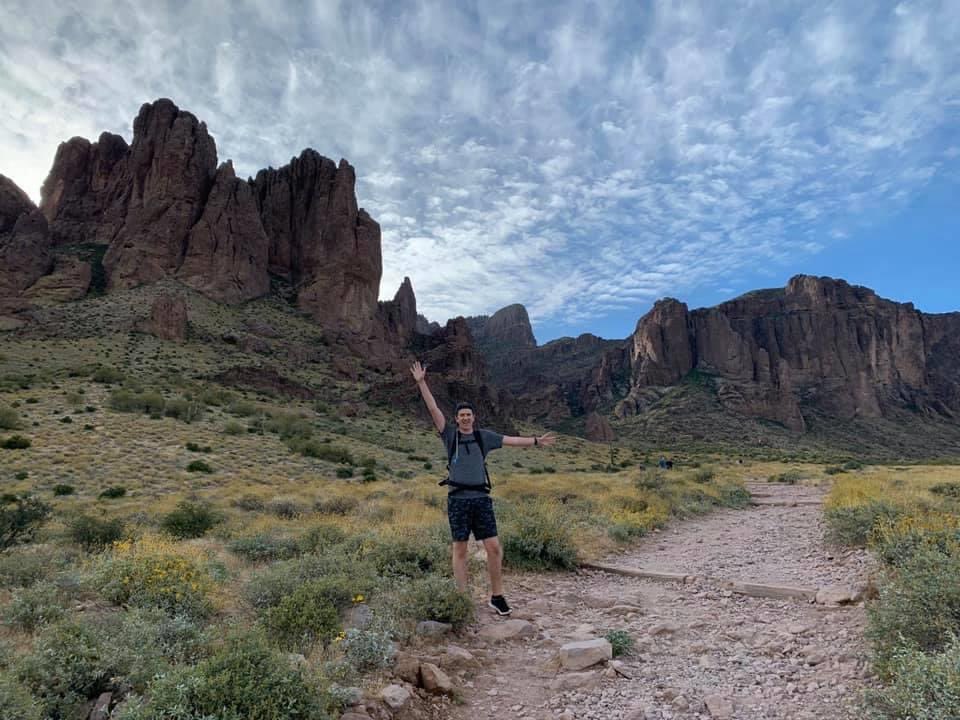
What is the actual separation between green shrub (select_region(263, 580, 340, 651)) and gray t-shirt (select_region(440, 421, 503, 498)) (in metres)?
1.86

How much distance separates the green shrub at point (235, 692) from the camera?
10.1 feet

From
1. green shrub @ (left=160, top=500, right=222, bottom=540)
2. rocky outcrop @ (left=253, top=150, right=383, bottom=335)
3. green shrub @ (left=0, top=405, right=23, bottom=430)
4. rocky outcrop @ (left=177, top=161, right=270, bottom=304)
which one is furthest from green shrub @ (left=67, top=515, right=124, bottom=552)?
rocky outcrop @ (left=253, top=150, right=383, bottom=335)

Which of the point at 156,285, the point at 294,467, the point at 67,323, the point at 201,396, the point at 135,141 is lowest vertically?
the point at 294,467

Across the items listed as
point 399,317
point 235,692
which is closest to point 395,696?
point 235,692

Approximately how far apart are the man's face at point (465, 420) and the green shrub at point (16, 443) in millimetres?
26297

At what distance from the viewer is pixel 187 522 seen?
11547 mm

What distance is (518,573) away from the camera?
831cm

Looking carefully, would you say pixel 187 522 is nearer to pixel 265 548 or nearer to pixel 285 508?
pixel 285 508

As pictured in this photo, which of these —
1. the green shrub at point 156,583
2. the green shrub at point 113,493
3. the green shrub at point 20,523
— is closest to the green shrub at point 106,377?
the green shrub at point 113,493

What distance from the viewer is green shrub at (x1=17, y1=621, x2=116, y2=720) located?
337 centimetres

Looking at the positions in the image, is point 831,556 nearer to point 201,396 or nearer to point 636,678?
point 636,678

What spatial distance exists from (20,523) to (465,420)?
31.3 ft

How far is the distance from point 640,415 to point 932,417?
243 ft

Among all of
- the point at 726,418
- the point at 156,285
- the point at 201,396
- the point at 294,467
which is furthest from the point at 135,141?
the point at 726,418
